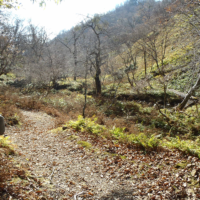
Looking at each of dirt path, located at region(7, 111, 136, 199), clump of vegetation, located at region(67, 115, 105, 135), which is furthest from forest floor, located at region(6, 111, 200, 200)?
clump of vegetation, located at region(67, 115, 105, 135)

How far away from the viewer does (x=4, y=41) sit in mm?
15523

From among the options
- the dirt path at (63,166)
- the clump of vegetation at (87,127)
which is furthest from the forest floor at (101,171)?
the clump of vegetation at (87,127)

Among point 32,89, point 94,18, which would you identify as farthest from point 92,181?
point 32,89

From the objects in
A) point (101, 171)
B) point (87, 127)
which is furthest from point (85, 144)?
point (101, 171)

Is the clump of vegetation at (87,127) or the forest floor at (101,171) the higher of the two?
the clump of vegetation at (87,127)

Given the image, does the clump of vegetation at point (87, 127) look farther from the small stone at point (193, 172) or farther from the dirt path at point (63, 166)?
the small stone at point (193, 172)

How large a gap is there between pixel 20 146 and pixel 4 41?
13482mm

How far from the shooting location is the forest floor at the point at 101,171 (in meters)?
3.83

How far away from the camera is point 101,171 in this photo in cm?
512

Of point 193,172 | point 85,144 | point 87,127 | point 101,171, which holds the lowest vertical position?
point 101,171

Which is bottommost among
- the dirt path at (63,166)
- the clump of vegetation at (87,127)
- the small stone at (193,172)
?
the dirt path at (63,166)

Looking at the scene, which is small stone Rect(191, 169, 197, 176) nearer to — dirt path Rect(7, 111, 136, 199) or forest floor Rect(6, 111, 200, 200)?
forest floor Rect(6, 111, 200, 200)

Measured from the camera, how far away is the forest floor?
151 inches

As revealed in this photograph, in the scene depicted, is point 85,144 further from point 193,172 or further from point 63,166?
point 193,172
